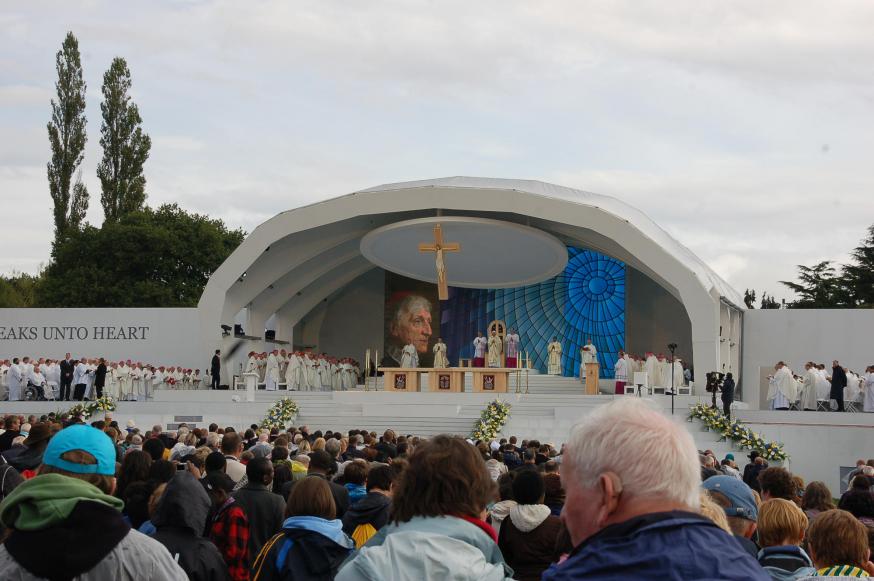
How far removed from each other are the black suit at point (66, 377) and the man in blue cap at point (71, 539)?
27.2m

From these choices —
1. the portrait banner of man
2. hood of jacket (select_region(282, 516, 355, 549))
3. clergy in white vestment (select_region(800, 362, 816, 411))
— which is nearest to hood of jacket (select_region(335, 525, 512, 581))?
hood of jacket (select_region(282, 516, 355, 549))

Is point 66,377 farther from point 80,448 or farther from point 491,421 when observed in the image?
point 80,448

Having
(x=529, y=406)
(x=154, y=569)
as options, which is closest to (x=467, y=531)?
(x=154, y=569)

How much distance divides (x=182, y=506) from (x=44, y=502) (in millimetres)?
1869

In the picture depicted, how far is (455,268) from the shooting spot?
35.5 m

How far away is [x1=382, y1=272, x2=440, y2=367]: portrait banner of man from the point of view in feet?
128

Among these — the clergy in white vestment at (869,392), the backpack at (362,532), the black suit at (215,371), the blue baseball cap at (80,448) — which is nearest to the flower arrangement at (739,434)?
the clergy in white vestment at (869,392)

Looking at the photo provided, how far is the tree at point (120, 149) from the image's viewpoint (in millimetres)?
45688

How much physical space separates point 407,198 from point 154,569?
29064mm

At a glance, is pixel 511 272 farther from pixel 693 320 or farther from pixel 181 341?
pixel 181 341

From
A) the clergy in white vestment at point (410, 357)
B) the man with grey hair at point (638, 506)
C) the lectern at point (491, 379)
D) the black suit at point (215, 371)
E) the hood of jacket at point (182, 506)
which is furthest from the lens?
the clergy in white vestment at point (410, 357)

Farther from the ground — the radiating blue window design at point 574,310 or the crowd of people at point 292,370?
the radiating blue window design at point 574,310

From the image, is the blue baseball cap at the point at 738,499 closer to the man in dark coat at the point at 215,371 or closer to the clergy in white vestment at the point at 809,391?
the clergy in white vestment at the point at 809,391

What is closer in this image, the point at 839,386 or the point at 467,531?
the point at 467,531
